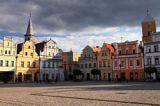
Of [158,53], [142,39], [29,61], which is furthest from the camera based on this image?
[142,39]

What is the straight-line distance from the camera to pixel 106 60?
68812 millimetres

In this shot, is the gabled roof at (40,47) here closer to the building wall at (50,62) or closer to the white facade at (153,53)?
the building wall at (50,62)

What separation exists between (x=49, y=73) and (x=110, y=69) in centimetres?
1685

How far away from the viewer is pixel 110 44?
71.3 metres

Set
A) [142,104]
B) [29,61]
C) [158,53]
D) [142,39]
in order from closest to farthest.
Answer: [142,104] → [158,53] → [29,61] → [142,39]

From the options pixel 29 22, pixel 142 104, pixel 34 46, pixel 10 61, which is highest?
pixel 29 22

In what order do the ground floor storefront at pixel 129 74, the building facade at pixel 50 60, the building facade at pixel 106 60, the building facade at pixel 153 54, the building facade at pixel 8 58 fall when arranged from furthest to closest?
1. the building facade at pixel 106 60
2. the building facade at pixel 50 60
3. the ground floor storefront at pixel 129 74
4. the building facade at pixel 8 58
5. the building facade at pixel 153 54

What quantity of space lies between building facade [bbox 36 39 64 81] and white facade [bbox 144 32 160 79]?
24.6 m

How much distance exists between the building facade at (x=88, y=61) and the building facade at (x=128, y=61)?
7167mm

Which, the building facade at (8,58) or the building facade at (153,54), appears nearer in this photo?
the building facade at (153,54)

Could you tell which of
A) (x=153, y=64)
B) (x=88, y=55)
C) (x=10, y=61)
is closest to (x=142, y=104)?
(x=153, y=64)

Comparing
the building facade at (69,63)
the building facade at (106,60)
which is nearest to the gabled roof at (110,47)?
the building facade at (106,60)

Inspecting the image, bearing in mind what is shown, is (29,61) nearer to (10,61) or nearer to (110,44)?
(10,61)

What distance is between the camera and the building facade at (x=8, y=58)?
5934 centimetres
